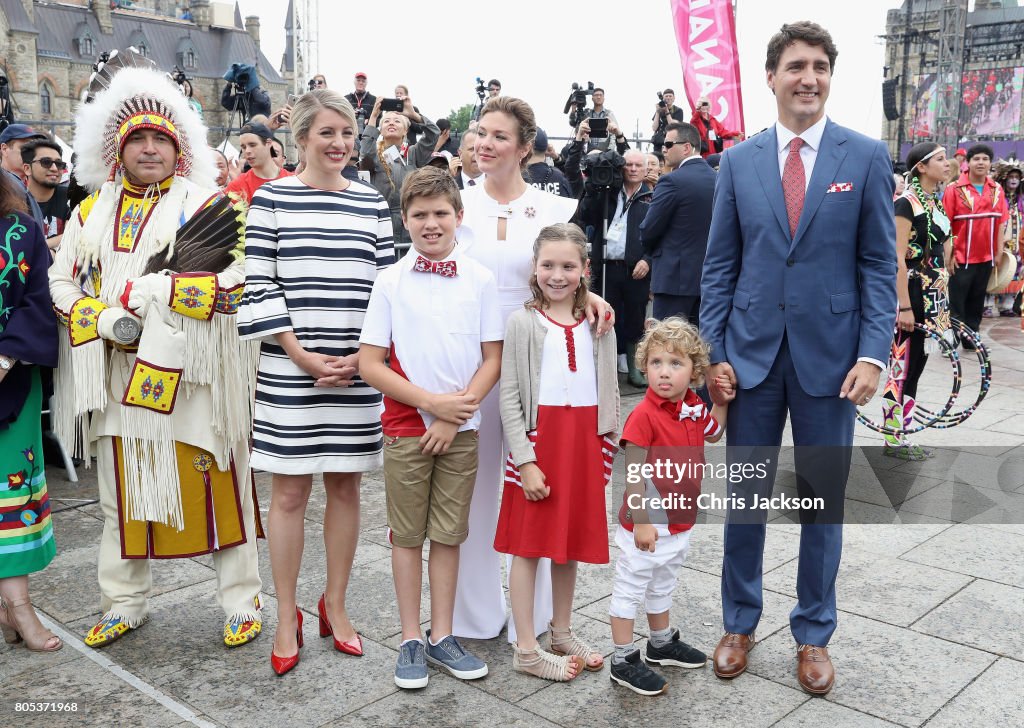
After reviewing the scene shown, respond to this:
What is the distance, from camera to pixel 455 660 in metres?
3.13

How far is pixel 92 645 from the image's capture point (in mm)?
3328

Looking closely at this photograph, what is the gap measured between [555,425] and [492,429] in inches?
A: 13.4

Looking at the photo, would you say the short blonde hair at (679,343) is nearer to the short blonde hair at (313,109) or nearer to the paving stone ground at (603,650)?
the paving stone ground at (603,650)

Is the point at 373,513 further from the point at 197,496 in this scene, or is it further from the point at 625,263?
the point at 625,263

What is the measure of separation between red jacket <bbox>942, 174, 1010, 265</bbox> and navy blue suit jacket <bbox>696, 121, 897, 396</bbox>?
743cm

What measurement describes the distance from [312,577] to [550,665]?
1.27m

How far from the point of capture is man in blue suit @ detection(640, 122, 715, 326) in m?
6.47

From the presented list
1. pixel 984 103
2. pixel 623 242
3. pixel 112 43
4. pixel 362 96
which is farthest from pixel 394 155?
pixel 112 43

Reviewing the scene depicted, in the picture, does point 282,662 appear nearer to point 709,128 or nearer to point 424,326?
point 424,326

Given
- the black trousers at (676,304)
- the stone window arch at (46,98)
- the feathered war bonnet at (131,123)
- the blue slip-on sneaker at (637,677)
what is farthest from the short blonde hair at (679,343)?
the stone window arch at (46,98)

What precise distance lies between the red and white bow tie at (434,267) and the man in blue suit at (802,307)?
87cm

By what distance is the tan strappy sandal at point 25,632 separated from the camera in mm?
3309

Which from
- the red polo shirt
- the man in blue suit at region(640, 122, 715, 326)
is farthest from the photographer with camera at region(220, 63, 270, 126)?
the red polo shirt

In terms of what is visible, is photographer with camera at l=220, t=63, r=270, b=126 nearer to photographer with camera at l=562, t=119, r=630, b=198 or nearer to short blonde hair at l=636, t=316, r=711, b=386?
photographer with camera at l=562, t=119, r=630, b=198
